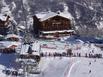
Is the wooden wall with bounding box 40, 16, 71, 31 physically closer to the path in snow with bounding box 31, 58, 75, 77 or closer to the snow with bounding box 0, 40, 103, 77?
the snow with bounding box 0, 40, 103, 77

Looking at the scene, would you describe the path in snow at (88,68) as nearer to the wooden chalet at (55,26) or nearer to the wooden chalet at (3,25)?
the wooden chalet at (55,26)

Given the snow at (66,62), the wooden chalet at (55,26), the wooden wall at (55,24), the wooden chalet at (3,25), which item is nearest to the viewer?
the snow at (66,62)

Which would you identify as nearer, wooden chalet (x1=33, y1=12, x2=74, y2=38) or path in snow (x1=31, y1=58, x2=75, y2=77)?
path in snow (x1=31, y1=58, x2=75, y2=77)

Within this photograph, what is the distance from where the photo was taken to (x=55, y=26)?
90375mm

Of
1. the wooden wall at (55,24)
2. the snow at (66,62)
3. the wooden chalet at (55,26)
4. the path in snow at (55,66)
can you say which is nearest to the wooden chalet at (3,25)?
the wooden chalet at (55,26)

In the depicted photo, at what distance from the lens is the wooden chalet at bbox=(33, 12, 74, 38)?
89.4 metres

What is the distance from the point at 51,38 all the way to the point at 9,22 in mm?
14058

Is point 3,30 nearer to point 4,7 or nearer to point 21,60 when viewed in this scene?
point 21,60

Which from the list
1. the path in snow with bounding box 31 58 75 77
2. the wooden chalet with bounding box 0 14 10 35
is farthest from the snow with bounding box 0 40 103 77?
the wooden chalet with bounding box 0 14 10 35

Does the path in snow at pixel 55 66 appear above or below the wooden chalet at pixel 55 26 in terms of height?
below

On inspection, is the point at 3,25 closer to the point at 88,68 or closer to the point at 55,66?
the point at 55,66

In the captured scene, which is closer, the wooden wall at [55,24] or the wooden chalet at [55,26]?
the wooden chalet at [55,26]

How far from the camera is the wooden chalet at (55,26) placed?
89375 millimetres

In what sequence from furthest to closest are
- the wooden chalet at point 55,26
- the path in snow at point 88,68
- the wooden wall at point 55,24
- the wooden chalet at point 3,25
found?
1. the wooden chalet at point 3,25
2. the wooden wall at point 55,24
3. the wooden chalet at point 55,26
4. the path in snow at point 88,68
